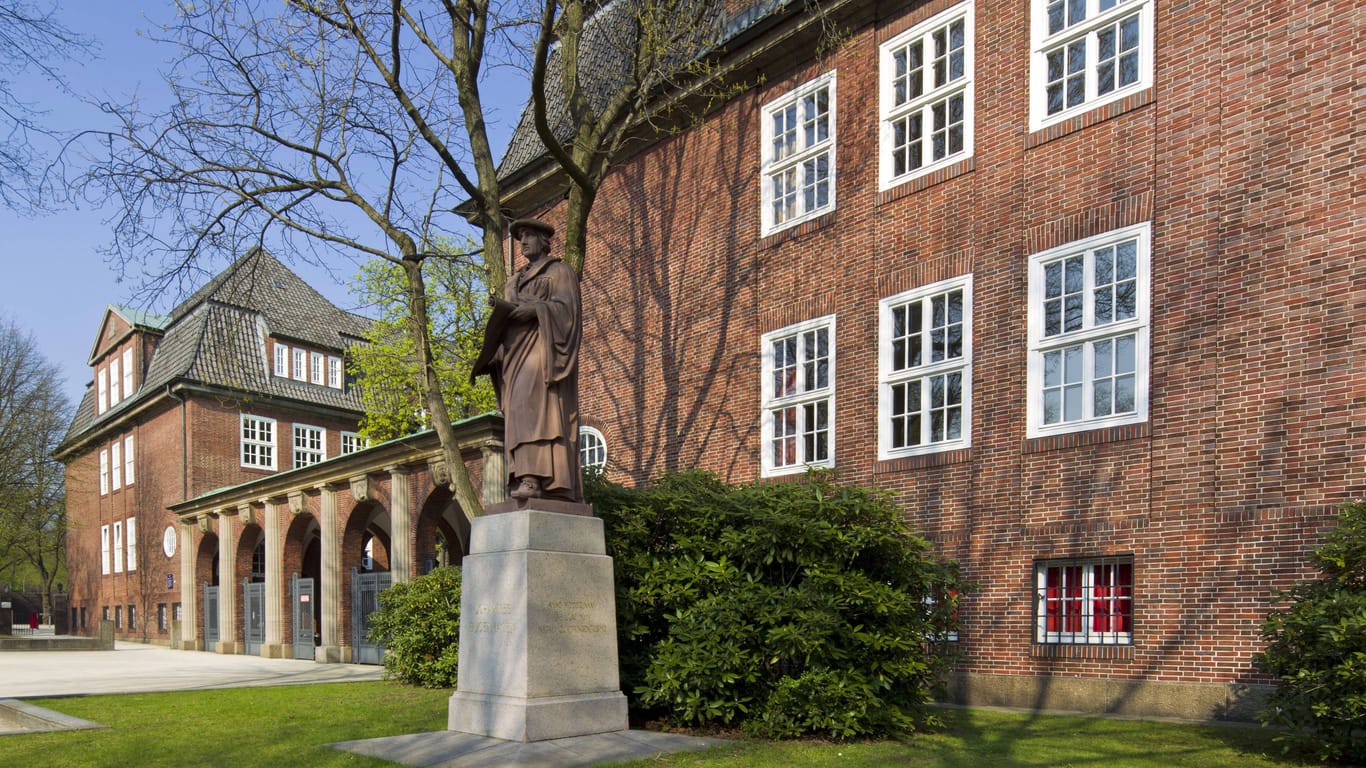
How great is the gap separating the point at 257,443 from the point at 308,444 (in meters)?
2.85

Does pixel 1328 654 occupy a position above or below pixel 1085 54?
below

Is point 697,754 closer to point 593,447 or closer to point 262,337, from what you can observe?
point 593,447

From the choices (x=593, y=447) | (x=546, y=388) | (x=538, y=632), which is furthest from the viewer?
(x=593, y=447)

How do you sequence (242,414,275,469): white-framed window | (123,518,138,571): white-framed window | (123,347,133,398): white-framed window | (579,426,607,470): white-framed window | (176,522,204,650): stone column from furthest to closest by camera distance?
1. (123,347,133,398): white-framed window
2. (123,518,138,571): white-framed window
3. (242,414,275,469): white-framed window
4. (176,522,204,650): stone column
5. (579,426,607,470): white-framed window

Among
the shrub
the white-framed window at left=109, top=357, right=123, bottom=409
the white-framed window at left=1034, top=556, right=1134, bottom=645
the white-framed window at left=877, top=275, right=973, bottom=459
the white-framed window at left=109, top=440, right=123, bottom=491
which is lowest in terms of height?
the shrub

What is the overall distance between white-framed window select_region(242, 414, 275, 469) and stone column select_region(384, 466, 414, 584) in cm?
1778

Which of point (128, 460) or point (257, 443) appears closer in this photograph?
point (257, 443)

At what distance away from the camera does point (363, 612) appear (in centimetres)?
2620

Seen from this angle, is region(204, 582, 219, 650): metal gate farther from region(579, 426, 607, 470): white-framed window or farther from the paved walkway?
region(579, 426, 607, 470): white-framed window

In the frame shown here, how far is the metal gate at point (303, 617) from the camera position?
28.9m

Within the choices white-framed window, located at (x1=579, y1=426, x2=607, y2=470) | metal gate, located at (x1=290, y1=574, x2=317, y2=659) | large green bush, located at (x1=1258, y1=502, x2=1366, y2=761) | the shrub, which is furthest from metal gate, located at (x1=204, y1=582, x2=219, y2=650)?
large green bush, located at (x1=1258, y1=502, x2=1366, y2=761)

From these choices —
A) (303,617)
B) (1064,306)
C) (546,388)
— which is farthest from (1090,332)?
(303,617)

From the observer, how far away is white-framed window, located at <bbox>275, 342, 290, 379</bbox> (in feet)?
139

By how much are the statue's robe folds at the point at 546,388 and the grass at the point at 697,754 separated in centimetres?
276
